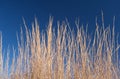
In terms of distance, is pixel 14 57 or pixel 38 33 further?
pixel 14 57

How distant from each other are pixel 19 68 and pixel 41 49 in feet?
0.78

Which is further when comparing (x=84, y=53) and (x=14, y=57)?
(x=14, y=57)

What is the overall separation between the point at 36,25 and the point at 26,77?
375 millimetres

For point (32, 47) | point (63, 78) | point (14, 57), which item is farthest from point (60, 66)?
point (14, 57)

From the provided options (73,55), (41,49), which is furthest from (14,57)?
(73,55)

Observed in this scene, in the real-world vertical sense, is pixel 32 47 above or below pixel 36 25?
below

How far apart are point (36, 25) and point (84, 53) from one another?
15.4 inches

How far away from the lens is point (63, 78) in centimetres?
229

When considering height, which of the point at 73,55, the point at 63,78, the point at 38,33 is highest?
the point at 38,33

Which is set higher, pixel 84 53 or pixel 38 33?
pixel 38 33

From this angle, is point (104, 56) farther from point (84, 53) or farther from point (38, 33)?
point (38, 33)

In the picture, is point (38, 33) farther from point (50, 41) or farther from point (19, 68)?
point (19, 68)

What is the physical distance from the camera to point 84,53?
228cm

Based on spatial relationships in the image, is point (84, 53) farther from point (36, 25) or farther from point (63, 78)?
point (36, 25)
